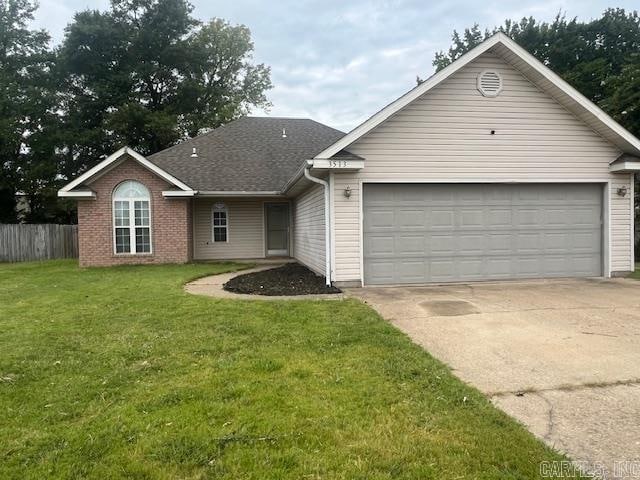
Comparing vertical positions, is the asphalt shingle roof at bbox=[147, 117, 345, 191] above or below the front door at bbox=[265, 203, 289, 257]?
above

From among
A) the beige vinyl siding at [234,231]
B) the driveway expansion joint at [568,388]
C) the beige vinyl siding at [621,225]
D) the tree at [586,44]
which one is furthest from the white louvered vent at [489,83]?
the tree at [586,44]

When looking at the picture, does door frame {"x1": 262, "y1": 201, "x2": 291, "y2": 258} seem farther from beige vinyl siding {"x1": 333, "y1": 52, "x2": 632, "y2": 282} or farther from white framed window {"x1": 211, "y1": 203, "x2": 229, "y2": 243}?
beige vinyl siding {"x1": 333, "y1": 52, "x2": 632, "y2": 282}

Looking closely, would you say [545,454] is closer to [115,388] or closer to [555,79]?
[115,388]

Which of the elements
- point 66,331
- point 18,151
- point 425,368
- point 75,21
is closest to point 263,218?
point 66,331

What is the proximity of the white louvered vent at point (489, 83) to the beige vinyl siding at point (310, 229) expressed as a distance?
414 cm

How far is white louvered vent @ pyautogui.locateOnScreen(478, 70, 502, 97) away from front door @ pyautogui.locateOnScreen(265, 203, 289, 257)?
9.33 metres

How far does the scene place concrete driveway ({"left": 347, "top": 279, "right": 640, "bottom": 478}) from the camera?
327 cm

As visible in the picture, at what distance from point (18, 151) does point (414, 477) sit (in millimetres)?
31987

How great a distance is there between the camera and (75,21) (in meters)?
30.3

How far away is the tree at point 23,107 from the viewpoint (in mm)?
26984

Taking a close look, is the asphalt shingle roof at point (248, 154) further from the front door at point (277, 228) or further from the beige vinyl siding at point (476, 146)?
the beige vinyl siding at point (476, 146)

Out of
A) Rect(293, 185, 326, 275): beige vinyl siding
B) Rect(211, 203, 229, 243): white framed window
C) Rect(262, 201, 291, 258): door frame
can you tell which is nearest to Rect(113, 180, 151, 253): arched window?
Rect(211, 203, 229, 243): white framed window

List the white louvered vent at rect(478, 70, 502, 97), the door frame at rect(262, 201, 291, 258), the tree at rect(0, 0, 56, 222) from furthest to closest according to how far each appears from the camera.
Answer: the tree at rect(0, 0, 56, 222), the door frame at rect(262, 201, 291, 258), the white louvered vent at rect(478, 70, 502, 97)

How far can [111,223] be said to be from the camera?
15.1m
